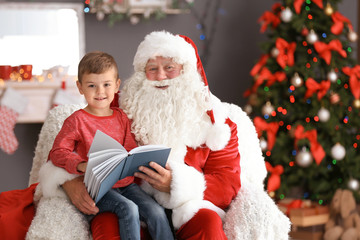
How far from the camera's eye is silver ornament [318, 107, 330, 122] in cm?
385

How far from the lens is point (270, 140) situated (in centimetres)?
396

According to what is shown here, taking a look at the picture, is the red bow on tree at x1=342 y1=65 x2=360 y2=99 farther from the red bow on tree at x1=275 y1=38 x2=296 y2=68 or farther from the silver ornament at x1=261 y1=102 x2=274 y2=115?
the silver ornament at x1=261 y1=102 x2=274 y2=115

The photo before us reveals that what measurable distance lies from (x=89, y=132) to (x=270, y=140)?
215 centimetres

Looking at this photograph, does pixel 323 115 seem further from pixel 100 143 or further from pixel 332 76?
pixel 100 143

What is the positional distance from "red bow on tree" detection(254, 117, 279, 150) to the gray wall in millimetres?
908

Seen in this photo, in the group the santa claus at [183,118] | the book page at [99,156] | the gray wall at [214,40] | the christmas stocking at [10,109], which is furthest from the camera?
the gray wall at [214,40]

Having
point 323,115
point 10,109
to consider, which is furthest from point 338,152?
point 10,109

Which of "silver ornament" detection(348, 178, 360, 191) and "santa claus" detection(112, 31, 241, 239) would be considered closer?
"santa claus" detection(112, 31, 241, 239)

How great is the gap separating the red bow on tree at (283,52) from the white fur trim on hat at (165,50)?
1731 mm

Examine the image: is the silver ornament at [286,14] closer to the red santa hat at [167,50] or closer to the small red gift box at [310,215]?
the small red gift box at [310,215]

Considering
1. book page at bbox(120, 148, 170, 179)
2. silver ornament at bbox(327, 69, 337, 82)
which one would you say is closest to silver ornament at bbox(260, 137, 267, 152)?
silver ornament at bbox(327, 69, 337, 82)

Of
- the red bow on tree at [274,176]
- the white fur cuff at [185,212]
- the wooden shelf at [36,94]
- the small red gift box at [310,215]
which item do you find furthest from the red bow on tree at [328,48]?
the white fur cuff at [185,212]

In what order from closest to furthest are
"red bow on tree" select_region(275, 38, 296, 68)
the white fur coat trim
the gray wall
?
the white fur coat trim < "red bow on tree" select_region(275, 38, 296, 68) < the gray wall

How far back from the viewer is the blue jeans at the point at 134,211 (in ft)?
6.37
